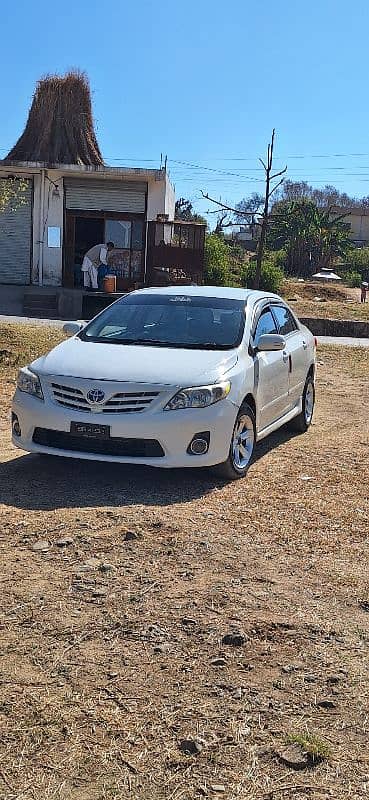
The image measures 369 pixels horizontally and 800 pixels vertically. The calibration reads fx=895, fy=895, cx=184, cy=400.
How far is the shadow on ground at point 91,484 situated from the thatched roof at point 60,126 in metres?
20.4

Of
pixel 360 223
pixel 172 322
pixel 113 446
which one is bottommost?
pixel 113 446

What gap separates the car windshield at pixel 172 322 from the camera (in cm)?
700

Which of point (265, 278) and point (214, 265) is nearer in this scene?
point (214, 265)

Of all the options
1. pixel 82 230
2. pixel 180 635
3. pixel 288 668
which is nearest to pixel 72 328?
pixel 180 635

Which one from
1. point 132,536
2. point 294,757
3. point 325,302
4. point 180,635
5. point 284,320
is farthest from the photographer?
point 325,302

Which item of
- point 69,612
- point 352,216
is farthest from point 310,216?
point 69,612

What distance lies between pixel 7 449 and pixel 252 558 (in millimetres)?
3039

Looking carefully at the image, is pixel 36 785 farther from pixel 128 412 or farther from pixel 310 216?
pixel 310 216

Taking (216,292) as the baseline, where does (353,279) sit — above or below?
below

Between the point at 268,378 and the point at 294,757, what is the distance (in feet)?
14.9

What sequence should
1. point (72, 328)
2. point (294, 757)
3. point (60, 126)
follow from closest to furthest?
point (294, 757) → point (72, 328) → point (60, 126)

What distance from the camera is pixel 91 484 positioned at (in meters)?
6.06

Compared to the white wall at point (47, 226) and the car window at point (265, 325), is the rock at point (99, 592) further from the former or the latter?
the white wall at point (47, 226)

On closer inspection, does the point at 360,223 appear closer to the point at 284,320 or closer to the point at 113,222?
the point at 113,222
